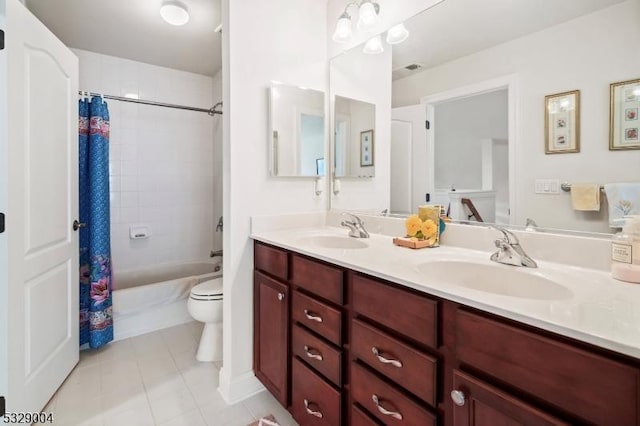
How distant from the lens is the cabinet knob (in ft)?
2.47

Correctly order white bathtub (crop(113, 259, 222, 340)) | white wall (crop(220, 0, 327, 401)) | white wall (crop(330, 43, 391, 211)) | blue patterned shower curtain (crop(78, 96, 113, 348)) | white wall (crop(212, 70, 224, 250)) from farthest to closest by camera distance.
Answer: white wall (crop(212, 70, 224, 250)) → white bathtub (crop(113, 259, 222, 340)) → blue patterned shower curtain (crop(78, 96, 113, 348)) → white wall (crop(330, 43, 391, 211)) → white wall (crop(220, 0, 327, 401))

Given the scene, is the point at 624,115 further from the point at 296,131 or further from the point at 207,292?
the point at 207,292

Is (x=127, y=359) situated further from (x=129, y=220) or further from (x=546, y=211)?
(x=546, y=211)

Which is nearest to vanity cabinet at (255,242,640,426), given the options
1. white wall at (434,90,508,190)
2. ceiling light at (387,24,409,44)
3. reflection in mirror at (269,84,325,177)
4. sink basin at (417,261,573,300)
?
sink basin at (417,261,573,300)

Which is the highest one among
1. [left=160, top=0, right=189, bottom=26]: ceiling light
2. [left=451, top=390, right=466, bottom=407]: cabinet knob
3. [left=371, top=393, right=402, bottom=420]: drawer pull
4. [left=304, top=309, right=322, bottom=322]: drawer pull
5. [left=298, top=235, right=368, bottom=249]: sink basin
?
[left=160, top=0, right=189, bottom=26]: ceiling light

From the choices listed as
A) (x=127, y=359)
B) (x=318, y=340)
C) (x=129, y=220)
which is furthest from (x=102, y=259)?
(x=318, y=340)

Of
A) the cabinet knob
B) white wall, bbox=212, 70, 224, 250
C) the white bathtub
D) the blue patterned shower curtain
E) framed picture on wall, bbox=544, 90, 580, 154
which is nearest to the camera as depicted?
the cabinet knob

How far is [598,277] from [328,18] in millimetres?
1947

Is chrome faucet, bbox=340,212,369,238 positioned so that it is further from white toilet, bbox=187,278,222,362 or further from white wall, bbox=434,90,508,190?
white toilet, bbox=187,278,222,362

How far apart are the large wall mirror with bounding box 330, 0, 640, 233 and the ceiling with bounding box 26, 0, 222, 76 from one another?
1424mm

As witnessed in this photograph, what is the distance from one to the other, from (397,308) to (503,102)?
0.94 m

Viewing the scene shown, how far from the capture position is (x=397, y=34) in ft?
5.32

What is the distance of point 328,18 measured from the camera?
2.01 m

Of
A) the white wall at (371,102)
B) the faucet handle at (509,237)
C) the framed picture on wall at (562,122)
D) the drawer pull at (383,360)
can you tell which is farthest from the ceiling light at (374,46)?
the drawer pull at (383,360)
